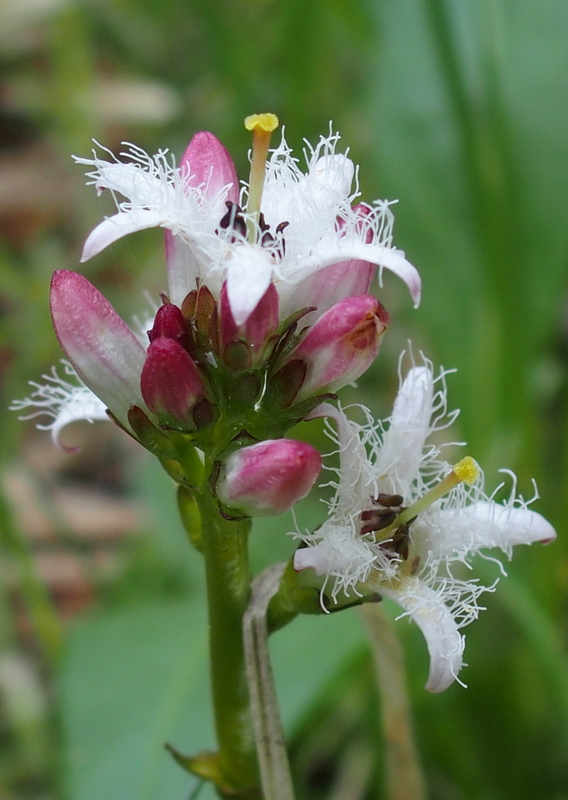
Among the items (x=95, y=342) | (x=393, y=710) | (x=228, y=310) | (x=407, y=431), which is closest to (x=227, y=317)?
(x=228, y=310)

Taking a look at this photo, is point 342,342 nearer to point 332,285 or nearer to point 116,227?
point 332,285

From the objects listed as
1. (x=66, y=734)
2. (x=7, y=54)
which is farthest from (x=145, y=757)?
(x=7, y=54)

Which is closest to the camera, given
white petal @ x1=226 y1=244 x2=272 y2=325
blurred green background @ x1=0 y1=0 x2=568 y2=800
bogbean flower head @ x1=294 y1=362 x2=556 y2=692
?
white petal @ x1=226 y1=244 x2=272 y2=325

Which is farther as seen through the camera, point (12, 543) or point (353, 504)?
point (12, 543)

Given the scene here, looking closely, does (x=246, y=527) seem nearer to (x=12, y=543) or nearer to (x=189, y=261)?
(x=189, y=261)

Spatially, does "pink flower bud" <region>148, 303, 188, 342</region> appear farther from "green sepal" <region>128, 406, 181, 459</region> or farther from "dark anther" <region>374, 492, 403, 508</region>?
"dark anther" <region>374, 492, 403, 508</region>

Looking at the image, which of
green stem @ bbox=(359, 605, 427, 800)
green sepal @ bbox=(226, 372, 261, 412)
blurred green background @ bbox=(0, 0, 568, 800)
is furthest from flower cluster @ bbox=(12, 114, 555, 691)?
blurred green background @ bbox=(0, 0, 568, 800)

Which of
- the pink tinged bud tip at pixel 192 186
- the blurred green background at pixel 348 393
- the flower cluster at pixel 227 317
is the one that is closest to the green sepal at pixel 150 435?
the flower cluster at pixel 227 317
